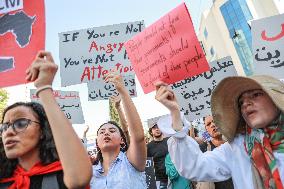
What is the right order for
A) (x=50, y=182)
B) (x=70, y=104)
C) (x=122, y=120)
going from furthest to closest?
(x=70, y=104) → (x=122, y=120) → (x=50, y=182)

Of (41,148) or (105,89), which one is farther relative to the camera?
(105,89)

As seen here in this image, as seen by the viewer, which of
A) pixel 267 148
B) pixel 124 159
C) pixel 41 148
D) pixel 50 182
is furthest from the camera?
pixel 124 159

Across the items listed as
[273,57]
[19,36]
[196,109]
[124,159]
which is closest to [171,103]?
[124,159]

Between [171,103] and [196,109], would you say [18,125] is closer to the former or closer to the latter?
[171,103]

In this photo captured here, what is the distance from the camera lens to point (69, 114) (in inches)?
244

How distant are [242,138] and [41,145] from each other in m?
1.39

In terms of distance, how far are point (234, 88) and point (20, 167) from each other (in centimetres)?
157

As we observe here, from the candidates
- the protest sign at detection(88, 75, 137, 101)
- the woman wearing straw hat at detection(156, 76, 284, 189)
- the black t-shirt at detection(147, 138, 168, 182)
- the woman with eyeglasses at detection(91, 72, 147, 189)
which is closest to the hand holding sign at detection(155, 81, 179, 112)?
the woman wearing straw hat at detection(156, 76, 284, 189)

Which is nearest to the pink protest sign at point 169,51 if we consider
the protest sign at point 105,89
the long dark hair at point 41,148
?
the protest sign at point 105,89

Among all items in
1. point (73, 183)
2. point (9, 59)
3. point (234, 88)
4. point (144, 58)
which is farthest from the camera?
point (144, 58)

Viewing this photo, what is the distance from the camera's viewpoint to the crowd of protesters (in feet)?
5.26

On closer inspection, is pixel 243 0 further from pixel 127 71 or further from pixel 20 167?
pixel 20 167

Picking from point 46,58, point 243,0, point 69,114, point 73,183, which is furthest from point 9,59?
point 243,0

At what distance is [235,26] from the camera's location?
2738 cm
